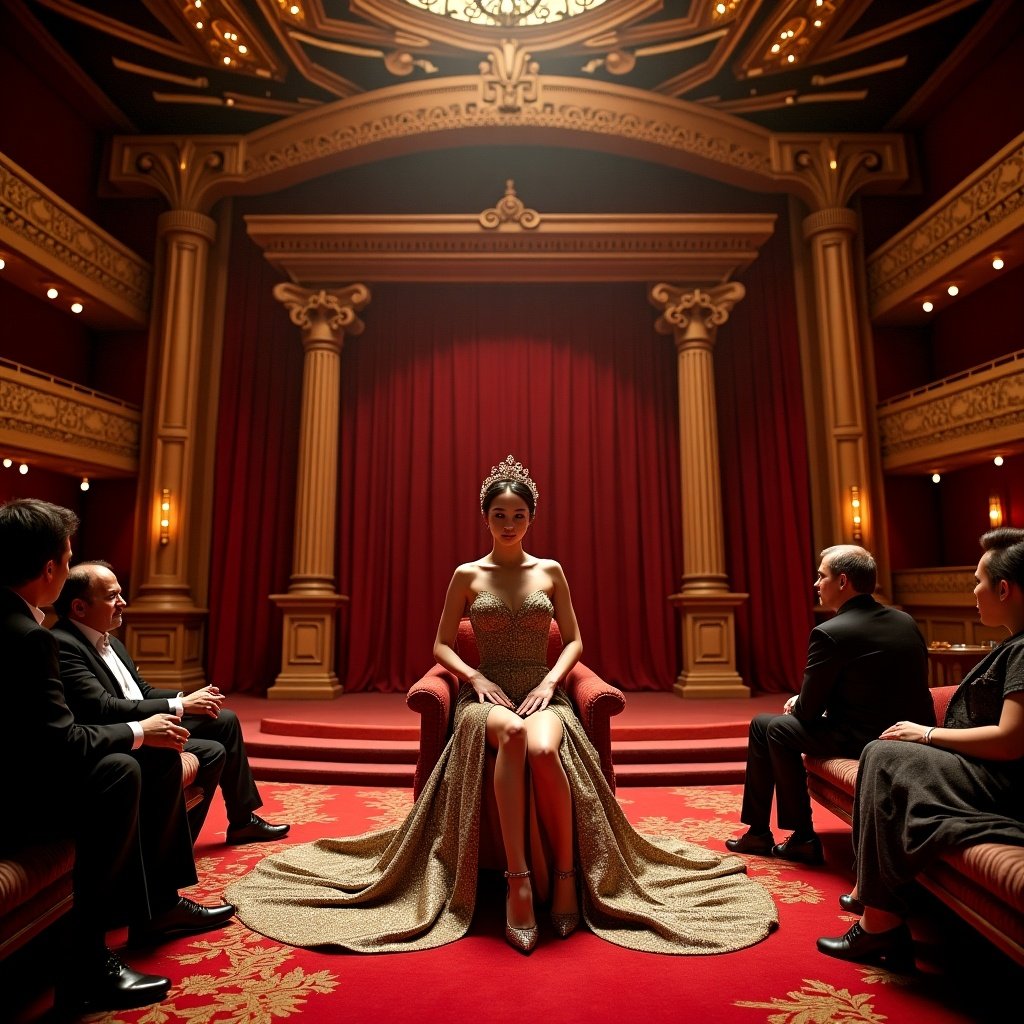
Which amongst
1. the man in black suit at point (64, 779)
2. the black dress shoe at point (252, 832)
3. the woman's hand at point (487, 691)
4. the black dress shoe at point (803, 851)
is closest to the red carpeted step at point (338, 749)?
the black dress shoe at point (252, 832)

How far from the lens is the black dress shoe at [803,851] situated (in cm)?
306

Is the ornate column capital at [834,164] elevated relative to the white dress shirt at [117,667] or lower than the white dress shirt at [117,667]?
elevated

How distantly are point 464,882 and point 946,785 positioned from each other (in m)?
1.52

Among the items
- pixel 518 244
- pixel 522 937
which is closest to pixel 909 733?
pixel 522 937

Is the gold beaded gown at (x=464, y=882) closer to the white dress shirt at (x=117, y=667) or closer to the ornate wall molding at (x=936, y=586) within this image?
the white dress shirt at (x=117, y=667)

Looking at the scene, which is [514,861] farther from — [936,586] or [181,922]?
[936,586]

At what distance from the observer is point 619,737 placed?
17.2 feet

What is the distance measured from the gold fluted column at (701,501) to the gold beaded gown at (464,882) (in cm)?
448

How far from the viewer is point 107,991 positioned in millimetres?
1946

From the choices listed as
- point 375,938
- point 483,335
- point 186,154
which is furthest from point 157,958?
point 186,154

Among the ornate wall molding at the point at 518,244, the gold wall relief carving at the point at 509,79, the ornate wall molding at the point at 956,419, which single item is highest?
the gold wall relief carving at the point at 509,79

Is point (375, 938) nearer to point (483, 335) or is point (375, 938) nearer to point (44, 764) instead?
point (44, 764)

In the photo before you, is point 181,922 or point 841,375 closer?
point 181,922

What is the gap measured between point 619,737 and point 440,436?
13.5 ft
